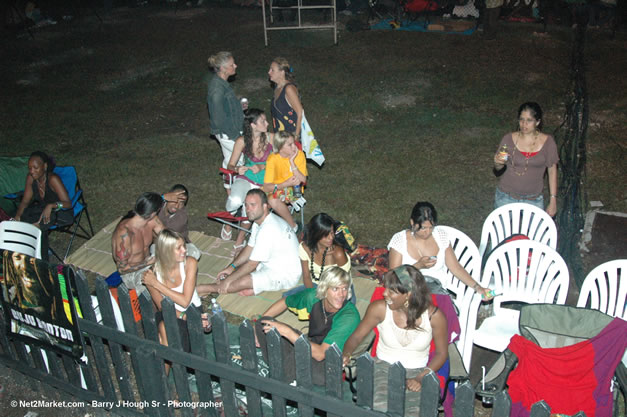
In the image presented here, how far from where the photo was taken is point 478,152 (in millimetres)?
8422

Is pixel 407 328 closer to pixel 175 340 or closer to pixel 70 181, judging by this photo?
pixel 175 340

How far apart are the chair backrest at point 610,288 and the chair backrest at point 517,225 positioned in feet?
2.76

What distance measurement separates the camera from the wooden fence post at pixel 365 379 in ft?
9.23

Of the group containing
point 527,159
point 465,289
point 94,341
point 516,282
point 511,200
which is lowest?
point 465,289

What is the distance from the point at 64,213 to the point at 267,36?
9.03 m

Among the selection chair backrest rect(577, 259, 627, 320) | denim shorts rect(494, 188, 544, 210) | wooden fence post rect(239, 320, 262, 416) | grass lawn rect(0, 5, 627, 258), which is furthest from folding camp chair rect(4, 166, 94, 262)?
chair backrest rect(577, 259, 627, 320)

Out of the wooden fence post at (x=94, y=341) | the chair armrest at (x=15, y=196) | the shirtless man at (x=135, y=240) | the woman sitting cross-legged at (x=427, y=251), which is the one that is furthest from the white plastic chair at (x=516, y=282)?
the chair armrest at (x=15, y=196)

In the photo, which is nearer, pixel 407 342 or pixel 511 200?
pixel 407 342

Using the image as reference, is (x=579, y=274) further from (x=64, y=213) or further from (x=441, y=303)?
(x=64, y=213)

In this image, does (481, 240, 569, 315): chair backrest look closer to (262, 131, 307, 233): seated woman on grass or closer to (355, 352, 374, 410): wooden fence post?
(355, 352, 374, 410): wooden fence post

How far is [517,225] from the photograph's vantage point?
5297 mm

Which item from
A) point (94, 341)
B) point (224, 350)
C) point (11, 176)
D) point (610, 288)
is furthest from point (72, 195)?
point (610, 288)

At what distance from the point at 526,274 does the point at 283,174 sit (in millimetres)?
2862

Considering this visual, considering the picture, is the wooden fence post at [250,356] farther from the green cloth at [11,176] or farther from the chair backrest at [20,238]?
the green cloth at [11,176]
